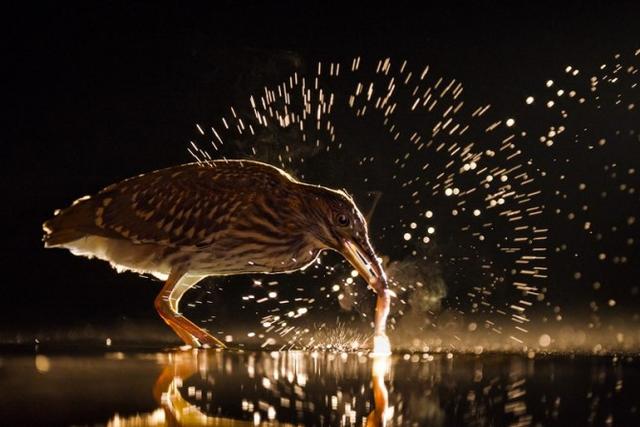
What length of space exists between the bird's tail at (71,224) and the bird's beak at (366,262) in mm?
1096

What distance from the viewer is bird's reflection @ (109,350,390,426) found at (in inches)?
100.0

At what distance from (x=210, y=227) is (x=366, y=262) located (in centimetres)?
65

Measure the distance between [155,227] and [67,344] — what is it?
0.82 m

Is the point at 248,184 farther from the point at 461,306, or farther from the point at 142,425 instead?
the point at 142,425

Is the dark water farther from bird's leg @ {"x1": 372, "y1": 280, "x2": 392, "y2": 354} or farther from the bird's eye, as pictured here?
the bird's eye

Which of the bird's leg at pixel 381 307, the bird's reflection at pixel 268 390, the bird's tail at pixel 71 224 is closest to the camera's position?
the bird's reflection at pixel 268 390

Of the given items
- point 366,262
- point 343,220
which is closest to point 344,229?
point 343,220

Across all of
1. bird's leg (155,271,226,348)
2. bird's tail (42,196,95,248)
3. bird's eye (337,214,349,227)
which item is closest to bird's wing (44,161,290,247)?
bird's tail (42,196,95,248)

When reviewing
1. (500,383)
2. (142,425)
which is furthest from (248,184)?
(142,425)

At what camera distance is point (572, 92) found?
208 inches

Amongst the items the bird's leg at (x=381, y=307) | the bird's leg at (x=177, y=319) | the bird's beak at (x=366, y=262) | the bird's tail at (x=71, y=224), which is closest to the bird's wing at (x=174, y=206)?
the bird's tail at (x=71, y=224)

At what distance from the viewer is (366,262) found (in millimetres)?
4043

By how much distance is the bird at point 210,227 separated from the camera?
409 centimetres

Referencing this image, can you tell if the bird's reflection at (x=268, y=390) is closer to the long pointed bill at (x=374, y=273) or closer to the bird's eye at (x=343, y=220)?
the long pointed bill at (x=374, y=273)
